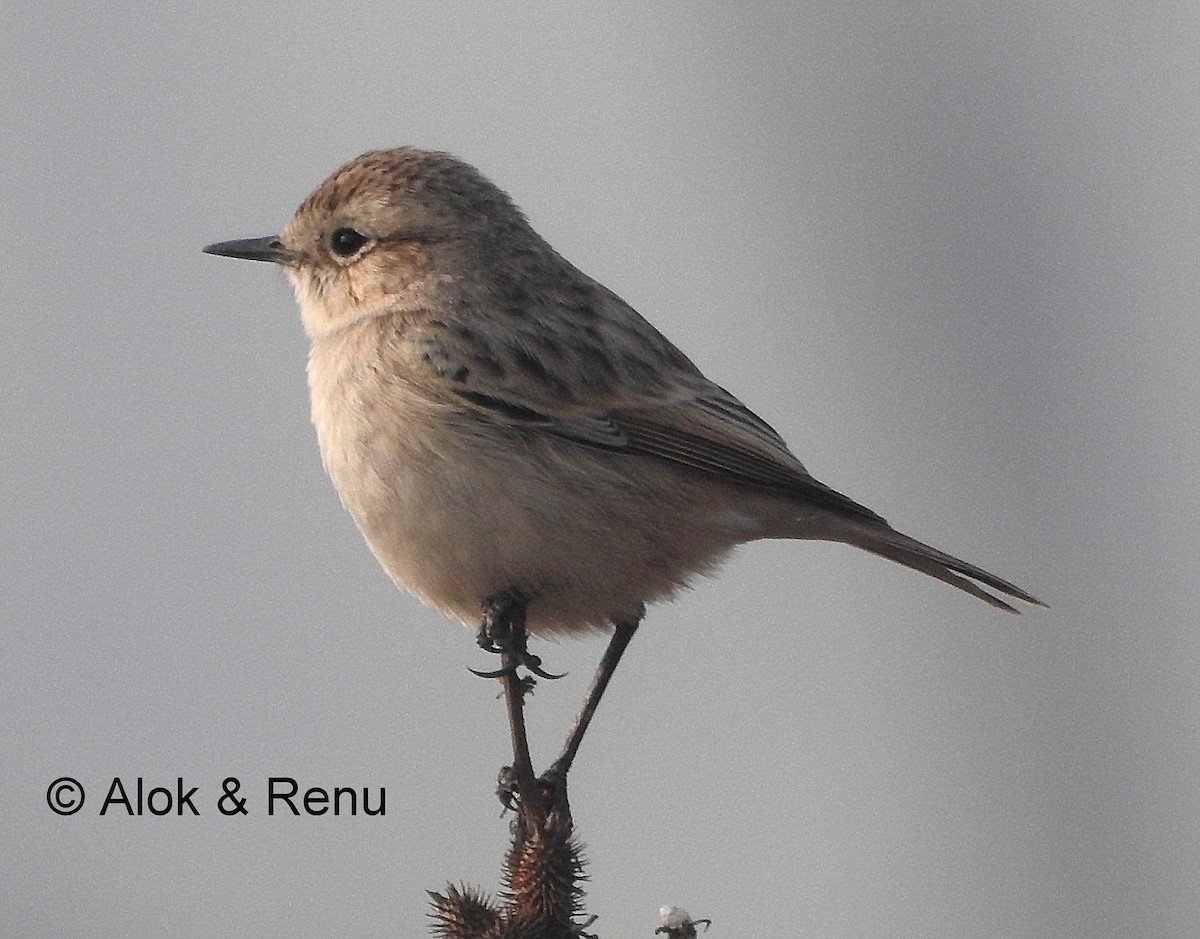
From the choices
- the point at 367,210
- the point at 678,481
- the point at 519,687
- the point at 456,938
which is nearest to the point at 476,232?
the point at 367,210

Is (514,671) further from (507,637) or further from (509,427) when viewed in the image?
(509,427)

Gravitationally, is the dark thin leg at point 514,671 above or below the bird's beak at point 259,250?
below

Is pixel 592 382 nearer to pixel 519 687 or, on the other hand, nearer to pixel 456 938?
pixel 519 687

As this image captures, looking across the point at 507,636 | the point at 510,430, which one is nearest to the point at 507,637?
the point at 507,636

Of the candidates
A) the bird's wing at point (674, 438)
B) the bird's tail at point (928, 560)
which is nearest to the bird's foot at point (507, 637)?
the bird's wing at point (674, 438)

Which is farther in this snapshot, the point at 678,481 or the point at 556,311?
the point at 556,311

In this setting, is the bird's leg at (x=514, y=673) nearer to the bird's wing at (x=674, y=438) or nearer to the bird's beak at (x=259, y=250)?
the bird's wing at (x=674, y=438)
